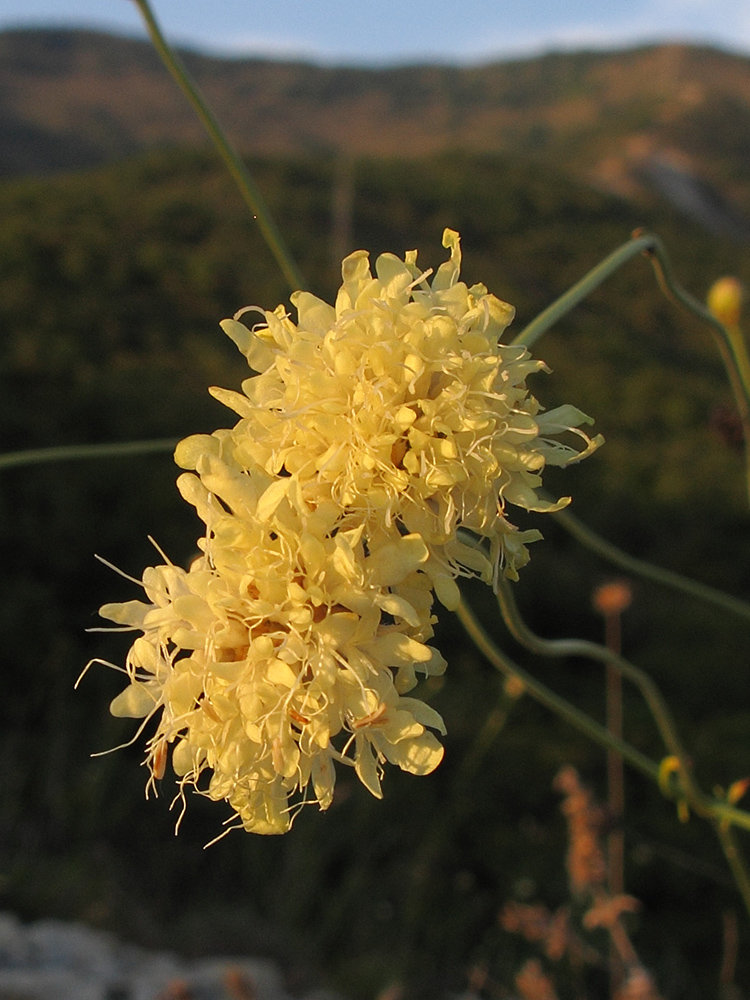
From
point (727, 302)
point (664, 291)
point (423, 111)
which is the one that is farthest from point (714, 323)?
point (423, 111)

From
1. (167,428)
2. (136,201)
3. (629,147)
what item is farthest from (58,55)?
(167,428)

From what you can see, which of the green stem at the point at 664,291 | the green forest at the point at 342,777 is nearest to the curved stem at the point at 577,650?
the green stem at the point at 664,291

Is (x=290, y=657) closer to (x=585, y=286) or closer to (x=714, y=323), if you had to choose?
(x=585, y=286)

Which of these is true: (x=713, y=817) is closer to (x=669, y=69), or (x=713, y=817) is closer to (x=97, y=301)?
(x=97, y=301)

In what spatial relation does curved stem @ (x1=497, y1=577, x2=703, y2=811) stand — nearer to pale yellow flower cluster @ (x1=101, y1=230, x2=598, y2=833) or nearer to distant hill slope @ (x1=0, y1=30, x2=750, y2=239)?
pale yellow flower cluster @ (x1=101, y1=230, x2=598, y2=833)

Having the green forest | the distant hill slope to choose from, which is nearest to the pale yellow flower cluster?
the green forest

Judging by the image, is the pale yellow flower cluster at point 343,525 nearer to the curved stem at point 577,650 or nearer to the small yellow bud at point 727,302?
the curved stem at point 577,650

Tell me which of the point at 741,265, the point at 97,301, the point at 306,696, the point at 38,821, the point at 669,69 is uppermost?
the point at 669,69
